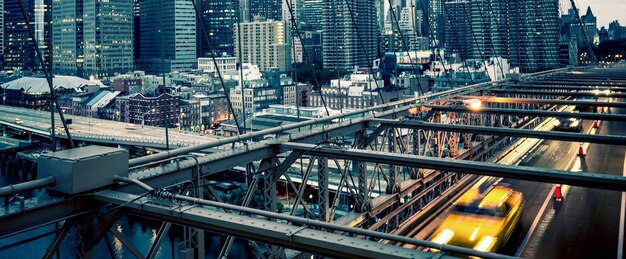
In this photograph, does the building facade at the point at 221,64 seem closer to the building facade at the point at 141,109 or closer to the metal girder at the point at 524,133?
the building facade at the point at 141,109

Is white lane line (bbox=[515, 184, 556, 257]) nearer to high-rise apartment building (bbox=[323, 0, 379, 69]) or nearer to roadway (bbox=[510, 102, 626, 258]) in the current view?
roadway (bbox=[510, 102, 626, 258])


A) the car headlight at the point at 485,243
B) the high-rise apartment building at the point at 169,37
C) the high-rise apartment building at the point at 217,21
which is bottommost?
the car headlight at the point at 485,243

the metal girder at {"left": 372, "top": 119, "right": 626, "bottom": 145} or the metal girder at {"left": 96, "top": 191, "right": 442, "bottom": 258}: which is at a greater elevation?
the metal girder at {"left": 372, "top": 119, "right": 626, "bottom": 145}

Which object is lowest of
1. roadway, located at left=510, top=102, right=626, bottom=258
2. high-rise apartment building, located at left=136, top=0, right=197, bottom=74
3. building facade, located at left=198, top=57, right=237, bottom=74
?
roadway, located at left=510, top=102, right=626, bottom=258

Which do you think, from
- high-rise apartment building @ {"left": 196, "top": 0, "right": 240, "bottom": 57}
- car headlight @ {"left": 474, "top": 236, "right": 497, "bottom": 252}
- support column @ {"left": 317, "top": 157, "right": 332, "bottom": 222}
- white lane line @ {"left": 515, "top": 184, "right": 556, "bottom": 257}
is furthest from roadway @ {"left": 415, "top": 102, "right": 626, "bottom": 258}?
high-rise apartment building @ {"left": 196, "top": 0, "right": 240, "bottom": 57}

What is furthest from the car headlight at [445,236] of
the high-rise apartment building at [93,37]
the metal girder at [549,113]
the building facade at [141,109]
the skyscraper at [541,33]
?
the building facade at [141,109]

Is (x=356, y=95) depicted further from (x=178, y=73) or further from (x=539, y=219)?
(x=539, y=219)
